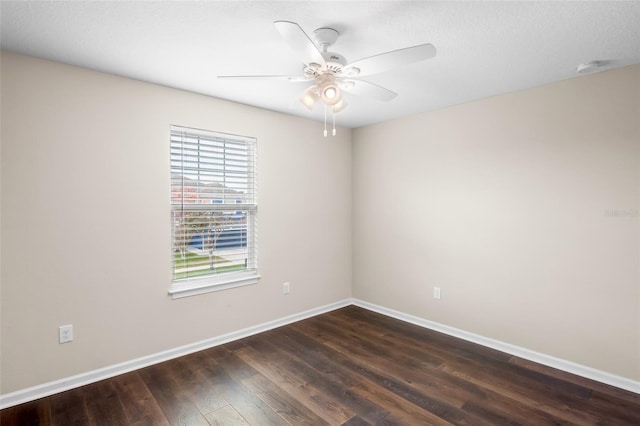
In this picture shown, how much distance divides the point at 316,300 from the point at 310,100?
2609 mm

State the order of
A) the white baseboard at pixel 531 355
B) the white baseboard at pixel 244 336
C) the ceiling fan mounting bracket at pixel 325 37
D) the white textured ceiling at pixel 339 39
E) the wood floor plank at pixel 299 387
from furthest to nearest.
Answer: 1. the white baseboard at pixel 531 355
2. the white baseboard at pixel 244 336
3. the wood floor plank at pixel 299 387
4. the ceiling fan mounting bracket at pixel 325 37
5. the white textured ceiling at pixel 339 39

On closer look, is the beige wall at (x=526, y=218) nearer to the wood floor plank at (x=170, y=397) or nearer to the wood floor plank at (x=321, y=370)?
the wood floor plank at (x=321, y=370)

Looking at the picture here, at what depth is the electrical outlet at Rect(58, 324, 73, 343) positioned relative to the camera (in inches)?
91.4

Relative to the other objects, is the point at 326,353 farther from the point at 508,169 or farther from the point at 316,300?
the point at 508,169

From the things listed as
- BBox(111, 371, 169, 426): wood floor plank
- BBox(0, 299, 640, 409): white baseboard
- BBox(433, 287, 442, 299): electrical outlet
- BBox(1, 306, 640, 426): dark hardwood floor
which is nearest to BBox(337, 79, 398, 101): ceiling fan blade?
BBox(1, 306, 640, 426): dark hardwood floor

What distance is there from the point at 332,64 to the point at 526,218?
2207 mm

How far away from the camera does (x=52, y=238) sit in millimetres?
2287

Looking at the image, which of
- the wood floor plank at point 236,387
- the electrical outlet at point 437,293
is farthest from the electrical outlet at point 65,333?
the electrical outlet at point 437,293

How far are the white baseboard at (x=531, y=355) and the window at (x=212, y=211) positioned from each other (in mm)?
1879

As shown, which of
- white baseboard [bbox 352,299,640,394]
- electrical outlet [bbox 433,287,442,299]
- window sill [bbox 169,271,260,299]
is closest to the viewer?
white baseboard [bbox 352,299,640,394]

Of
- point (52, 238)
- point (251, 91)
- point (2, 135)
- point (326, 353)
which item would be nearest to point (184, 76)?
point (251, 91)

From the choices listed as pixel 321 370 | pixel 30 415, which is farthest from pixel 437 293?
pixel 30 415

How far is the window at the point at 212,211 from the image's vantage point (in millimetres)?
2914

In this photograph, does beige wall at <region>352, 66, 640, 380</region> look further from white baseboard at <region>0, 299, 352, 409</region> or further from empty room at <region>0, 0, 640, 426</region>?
white baseboard at <region>0, 299, 352, 409</region>
